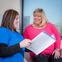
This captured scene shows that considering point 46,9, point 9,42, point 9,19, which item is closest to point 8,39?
point 9,42

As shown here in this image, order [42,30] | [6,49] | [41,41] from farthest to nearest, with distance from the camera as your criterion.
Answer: [42,30]
[41,41]
[6,49]

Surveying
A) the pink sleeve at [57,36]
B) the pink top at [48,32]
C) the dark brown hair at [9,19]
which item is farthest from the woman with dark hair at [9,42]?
the pink sleeve at [57,36]

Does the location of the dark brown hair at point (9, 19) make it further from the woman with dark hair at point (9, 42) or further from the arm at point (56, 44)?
the arm at point (56, 44)

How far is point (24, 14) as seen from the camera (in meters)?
2.38

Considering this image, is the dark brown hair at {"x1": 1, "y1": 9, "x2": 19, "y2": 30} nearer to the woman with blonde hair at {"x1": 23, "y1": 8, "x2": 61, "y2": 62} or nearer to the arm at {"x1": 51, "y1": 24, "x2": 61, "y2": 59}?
the woman with blonde hair at {"x1": 23, "y1": 8, "x2": 61, "y2": 62}

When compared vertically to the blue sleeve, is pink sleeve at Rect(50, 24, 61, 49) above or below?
below

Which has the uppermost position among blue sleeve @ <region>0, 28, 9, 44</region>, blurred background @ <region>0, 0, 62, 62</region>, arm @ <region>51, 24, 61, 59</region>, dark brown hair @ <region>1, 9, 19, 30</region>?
blurred background @ <region>0, 0, 62, 62</region>

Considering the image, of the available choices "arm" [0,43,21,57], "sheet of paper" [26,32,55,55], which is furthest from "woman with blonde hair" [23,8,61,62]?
"arm" [0,43,21,57]

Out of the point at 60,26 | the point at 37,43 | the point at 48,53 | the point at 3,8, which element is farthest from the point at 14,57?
the point at 60,26

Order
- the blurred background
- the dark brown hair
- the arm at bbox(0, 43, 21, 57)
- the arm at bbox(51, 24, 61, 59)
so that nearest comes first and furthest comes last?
the arm at bbox(0, 43, 21, 57)
the dark brown hair
the arm at bbox(51, 24, 61, 59)
the blurred background

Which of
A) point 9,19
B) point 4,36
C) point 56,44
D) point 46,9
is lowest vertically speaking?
point 56,44

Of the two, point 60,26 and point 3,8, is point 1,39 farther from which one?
point 60,26

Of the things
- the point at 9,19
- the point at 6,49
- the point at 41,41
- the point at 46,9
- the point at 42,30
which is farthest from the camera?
the point at 46,9

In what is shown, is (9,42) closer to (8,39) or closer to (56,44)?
(8,39)
